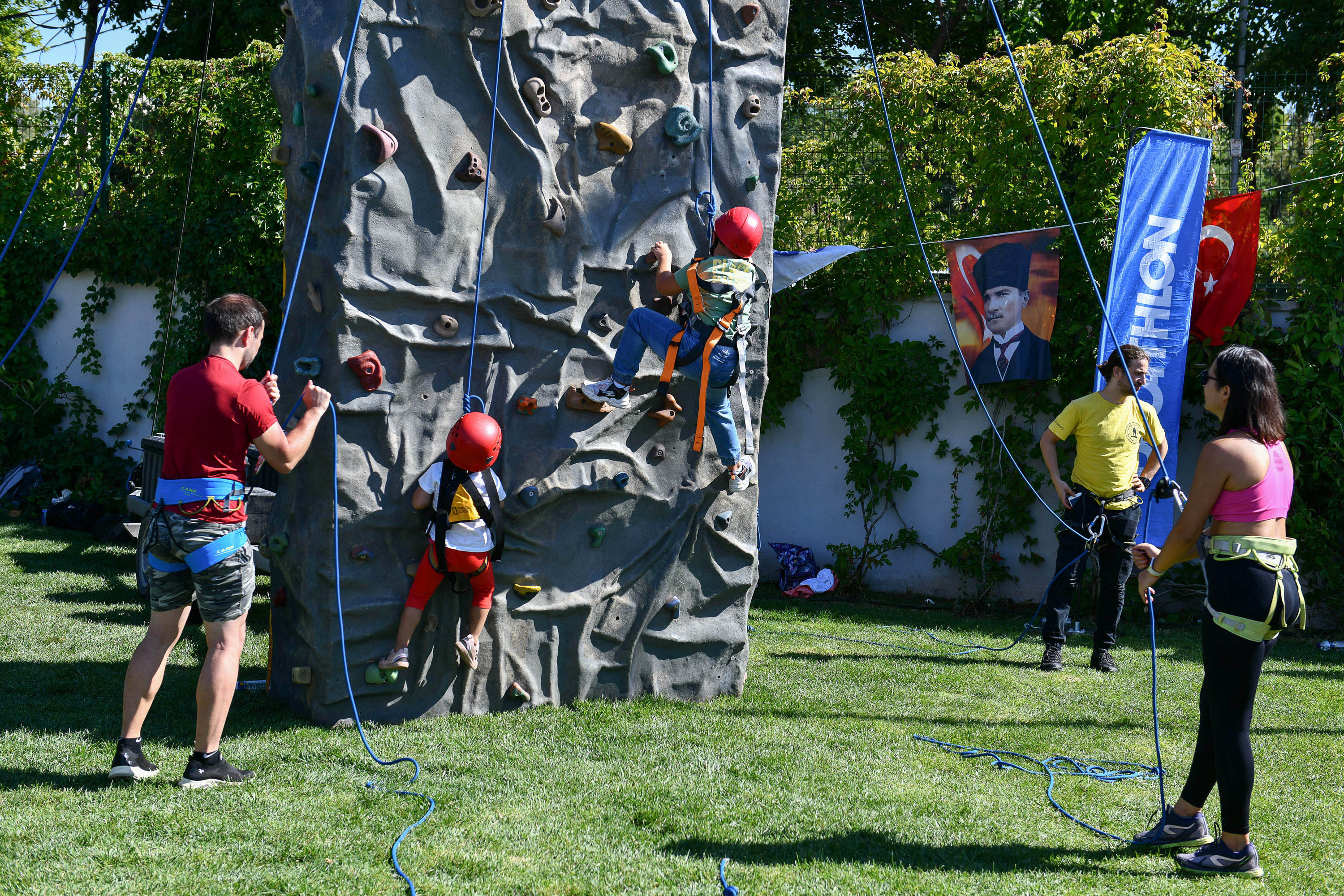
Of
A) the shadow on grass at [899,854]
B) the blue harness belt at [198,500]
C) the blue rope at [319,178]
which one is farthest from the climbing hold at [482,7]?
the shadow on grass at [899,854]

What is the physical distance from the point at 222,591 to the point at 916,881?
9.02 feet

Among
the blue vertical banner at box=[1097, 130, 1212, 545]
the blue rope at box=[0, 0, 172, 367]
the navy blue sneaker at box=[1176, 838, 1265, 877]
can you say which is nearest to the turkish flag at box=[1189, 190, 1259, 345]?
the blue vertical banner at box=[1097, 130, 1212, 545]

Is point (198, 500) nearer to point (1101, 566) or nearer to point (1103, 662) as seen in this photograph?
point (1101, 566)

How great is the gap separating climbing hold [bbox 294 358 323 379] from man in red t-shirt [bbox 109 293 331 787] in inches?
24.8

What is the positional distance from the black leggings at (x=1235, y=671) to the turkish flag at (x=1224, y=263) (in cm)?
514

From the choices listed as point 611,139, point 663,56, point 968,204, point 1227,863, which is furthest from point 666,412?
point 968,204

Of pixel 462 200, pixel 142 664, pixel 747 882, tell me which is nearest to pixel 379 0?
pixel 462 200

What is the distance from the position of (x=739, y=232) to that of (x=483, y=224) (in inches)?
48.9

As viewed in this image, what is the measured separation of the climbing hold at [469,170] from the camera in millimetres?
4910

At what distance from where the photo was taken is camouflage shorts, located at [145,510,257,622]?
3879 millimetres

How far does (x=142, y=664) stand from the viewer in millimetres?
3953

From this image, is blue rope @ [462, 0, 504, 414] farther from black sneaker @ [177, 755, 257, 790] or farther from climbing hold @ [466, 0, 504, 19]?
black sneaker @ [177, 755, 257, 790]

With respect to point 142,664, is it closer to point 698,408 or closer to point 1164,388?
point 698,408

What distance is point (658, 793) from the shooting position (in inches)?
164
